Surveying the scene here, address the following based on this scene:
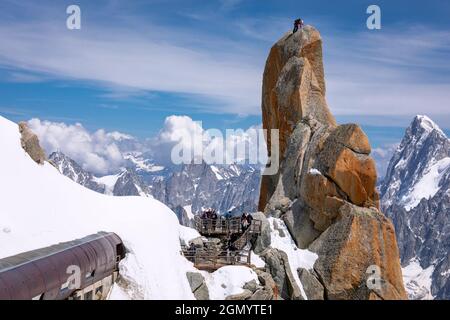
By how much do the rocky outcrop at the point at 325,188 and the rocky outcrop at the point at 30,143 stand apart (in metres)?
22.7

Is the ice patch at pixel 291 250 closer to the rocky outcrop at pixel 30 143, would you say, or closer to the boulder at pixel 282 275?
the boulder at pixel 282 275

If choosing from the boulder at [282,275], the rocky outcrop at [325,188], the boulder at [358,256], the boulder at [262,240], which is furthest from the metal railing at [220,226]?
the boulder at [358,256]

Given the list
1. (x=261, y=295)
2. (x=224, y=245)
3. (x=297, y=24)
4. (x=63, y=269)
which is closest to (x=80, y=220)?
(x=63, y=269)

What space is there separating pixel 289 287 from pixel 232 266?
324 inches

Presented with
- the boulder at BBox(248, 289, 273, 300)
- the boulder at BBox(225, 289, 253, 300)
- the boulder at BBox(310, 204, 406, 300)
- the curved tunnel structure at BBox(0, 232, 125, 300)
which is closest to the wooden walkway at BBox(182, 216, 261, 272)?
the boulder at BBox(225, 289, 253, 300)

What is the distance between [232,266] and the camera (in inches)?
1636

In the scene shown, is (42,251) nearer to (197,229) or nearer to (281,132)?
(197,229)

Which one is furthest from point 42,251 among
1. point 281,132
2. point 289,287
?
point 281,132

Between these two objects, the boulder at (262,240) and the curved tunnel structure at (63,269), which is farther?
the boulder at (262,240)

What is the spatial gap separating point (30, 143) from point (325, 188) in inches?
1158

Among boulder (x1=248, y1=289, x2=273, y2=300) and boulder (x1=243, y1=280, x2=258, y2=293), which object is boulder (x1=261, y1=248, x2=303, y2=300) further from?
boulder (x1=243, y1=280, x2=258, y2=293)

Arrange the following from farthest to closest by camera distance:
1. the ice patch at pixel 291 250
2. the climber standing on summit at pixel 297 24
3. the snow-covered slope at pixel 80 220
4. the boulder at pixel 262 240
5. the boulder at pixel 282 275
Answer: the climber standing on summit at pixel 297 24, the boulder at pixel 262 240, the ice patch at pixel 291 250, the boulder at pixel 282 275, the snow-covered slope at pixel 80 220

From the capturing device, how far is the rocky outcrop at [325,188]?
157 feet

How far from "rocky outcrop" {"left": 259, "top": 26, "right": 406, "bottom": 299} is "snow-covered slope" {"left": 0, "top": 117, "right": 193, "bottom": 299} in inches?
581
